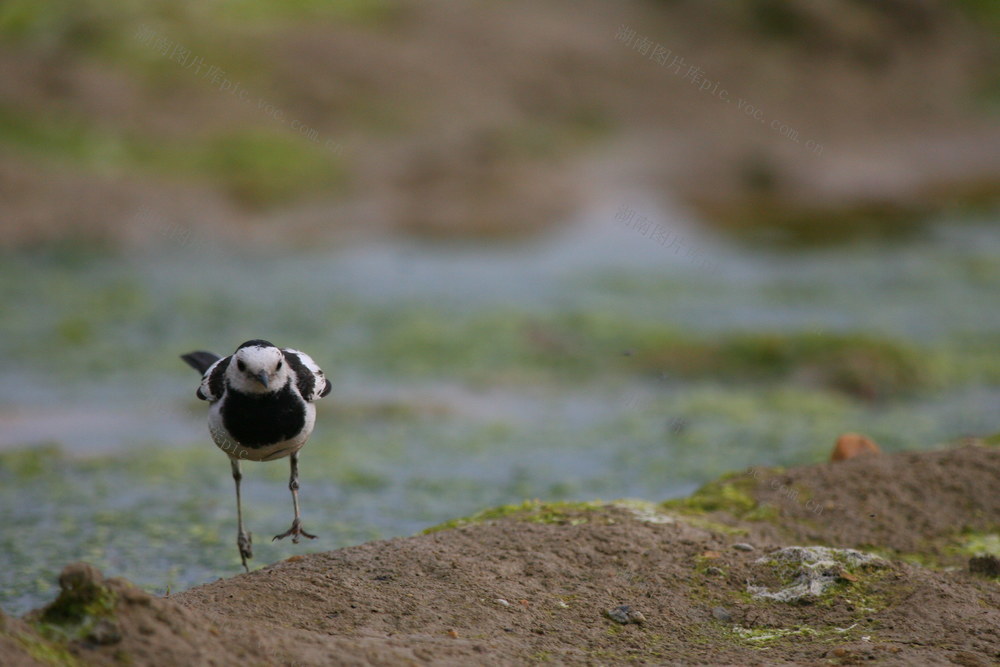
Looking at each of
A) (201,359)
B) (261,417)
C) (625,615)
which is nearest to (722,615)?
(625,615)

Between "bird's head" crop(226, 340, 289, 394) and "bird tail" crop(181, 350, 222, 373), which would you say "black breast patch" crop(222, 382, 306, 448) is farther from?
"bird tail" crop(181, 350, 222, 373)

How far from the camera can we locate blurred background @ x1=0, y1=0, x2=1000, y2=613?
28.3ft

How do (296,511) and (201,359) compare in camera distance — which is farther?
(201,359)

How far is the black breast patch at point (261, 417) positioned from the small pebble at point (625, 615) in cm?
163

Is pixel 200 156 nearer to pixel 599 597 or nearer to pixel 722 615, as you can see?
pixel 599 597

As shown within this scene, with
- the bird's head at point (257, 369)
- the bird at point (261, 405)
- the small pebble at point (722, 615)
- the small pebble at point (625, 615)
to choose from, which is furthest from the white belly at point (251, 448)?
the small pebble at point (722, 615)

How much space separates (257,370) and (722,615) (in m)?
2.24

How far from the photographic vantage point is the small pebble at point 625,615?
15.6 feet

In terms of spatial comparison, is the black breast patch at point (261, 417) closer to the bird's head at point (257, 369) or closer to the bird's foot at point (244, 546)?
the bird's head at point (257, 369)

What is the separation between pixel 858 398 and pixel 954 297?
4.29 m

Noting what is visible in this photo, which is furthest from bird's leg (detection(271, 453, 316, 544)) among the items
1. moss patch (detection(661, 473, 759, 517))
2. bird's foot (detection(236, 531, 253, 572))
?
moss patch (detection(661, 473, 759, 517))

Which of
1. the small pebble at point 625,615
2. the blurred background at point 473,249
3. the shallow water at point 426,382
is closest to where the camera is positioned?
the small pebble at point 625,615

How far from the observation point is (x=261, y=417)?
516 cm

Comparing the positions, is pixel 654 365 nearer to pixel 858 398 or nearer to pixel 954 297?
pixel 858 398
